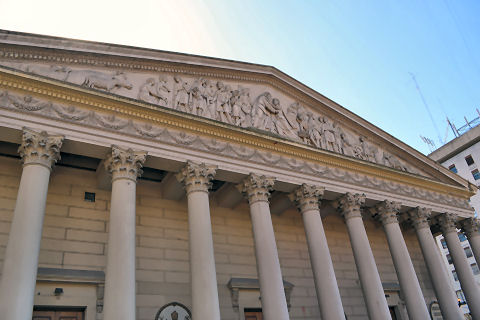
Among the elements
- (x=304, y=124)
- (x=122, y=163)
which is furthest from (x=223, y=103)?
(x=122, y=163)

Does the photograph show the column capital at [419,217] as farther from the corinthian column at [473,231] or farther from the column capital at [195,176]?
the column capital at [195,176]

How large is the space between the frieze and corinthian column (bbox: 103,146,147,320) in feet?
3.01

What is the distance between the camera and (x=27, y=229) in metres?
9.55

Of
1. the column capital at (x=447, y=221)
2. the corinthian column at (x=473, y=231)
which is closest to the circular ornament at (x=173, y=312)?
the column capital at (x=447, y=221)

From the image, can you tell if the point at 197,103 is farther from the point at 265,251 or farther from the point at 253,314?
the point at 253,314

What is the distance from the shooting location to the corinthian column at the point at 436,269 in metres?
16.6

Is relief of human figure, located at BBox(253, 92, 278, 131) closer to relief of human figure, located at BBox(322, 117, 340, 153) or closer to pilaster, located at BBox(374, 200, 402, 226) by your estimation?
relief of human figure, located at BBox(322, 117, 340, 153)

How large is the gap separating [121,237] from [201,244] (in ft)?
7.78

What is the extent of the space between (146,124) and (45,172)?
11.0ft

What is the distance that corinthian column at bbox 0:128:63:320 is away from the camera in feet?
28.7

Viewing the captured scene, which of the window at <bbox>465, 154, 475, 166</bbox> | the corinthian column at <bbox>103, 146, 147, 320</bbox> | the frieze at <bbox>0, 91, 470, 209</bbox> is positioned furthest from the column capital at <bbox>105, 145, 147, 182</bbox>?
the window at <bbox>465, 154, 475, 166</bbox>

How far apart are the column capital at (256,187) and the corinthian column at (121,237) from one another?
384 centimetres

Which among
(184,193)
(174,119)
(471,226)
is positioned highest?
(174,119)

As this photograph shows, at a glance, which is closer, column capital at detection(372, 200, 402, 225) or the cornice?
the cornice
